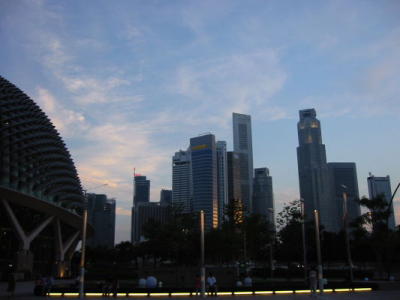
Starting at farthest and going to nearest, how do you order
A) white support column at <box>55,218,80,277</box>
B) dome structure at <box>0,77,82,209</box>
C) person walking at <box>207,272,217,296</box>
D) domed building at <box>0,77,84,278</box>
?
white support column at <box>55,218,80,277</box>
dome structure at <box>0,77,82,209</box>
domed building at <box>0,77,84,278</box>
person walking at <box>207,272,217,296</box>

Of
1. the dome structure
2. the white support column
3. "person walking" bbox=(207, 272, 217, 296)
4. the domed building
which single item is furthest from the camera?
the white support column

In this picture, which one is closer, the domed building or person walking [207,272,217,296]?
person walking [207,272,217,296]

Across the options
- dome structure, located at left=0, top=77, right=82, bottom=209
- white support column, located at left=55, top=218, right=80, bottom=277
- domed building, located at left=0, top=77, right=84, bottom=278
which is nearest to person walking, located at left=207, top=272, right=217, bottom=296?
domed building, located at left=0, top=77, right=84, bottom=278

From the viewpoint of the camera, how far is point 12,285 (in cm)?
2848

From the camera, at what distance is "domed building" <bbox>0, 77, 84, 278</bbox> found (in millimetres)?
53469

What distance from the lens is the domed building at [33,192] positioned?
53.5 metres

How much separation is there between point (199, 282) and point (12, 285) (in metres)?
12.9

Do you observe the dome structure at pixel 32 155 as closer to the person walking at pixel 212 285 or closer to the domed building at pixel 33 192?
the domed building at pixel 33 192

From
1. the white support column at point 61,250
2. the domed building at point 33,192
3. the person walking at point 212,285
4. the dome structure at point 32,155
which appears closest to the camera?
the person walking at point 212,285

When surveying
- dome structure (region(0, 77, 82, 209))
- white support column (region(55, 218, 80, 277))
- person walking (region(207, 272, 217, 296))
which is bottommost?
person walking (region(207, 272, 217, 296))

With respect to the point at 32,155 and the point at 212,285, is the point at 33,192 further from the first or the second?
the point at 212,285

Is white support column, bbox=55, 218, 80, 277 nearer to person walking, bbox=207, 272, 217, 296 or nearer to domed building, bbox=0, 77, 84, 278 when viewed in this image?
domed building, bbox=0, 77, 84, 278

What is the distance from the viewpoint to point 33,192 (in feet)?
187

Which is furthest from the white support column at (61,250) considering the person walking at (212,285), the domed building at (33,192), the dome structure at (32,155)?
the person walking at (212,285)
